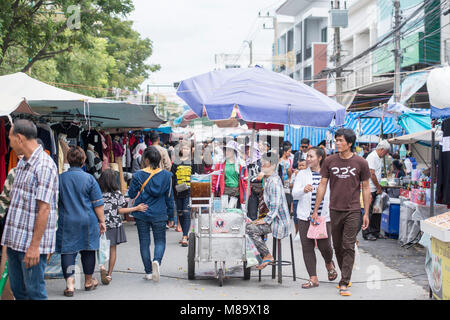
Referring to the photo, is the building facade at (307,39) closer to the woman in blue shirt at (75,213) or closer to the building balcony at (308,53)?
the building balcony at (308,53)

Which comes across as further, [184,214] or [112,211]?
[184,214]

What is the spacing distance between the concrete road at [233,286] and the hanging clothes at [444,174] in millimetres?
1413

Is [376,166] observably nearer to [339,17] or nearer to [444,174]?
[444,174]

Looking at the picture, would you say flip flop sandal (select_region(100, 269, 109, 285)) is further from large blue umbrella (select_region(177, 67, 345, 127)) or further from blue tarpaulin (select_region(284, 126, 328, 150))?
blue tarpaulin (select_region(284, 126, 328, 150))

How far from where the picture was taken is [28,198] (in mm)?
4738

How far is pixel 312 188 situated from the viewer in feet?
25.6

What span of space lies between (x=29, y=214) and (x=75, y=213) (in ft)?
6.31

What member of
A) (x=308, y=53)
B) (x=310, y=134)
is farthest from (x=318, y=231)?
(x=308, y=53)

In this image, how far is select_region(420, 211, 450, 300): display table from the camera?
602cm

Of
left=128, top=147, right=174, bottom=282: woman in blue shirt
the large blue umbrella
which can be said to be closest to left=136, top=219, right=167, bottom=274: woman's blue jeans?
left=128, top=147, right=174, bottom=282: woman in blue shirt

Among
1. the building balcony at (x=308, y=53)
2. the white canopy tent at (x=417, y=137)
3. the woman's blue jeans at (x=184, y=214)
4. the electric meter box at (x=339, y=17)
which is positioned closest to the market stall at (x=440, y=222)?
the white canopy tent at (x=417, y=137)

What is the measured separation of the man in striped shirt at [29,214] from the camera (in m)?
4.70

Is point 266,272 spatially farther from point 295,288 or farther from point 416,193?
point 416,193

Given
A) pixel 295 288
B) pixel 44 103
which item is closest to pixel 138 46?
pixel 44 103
